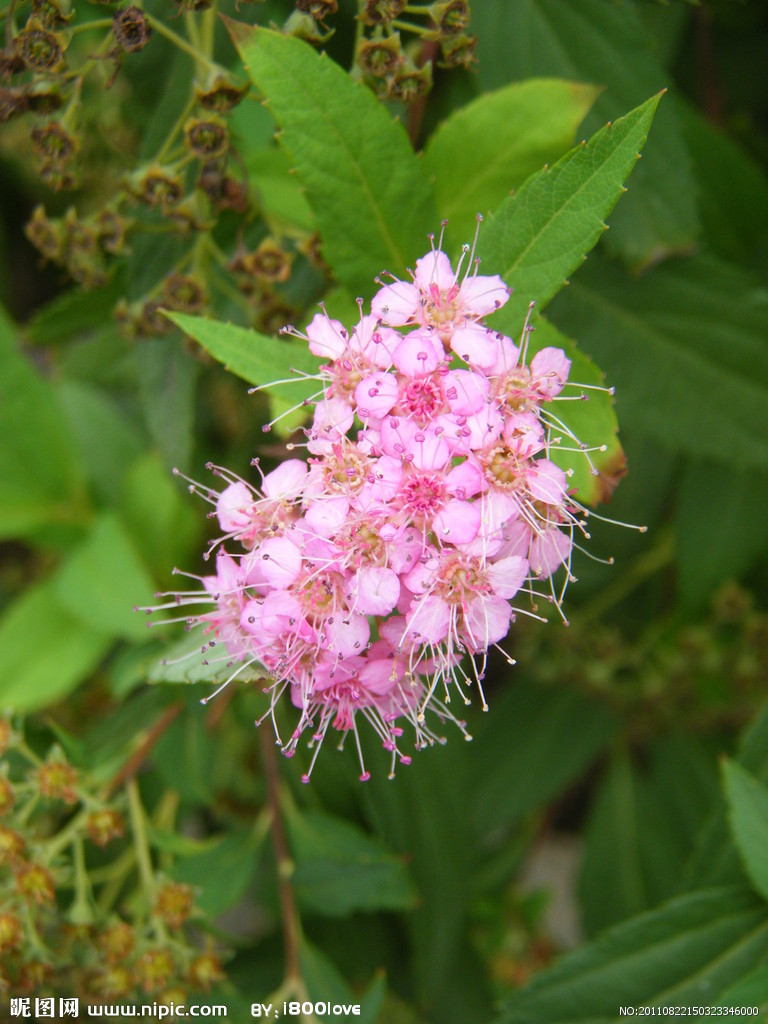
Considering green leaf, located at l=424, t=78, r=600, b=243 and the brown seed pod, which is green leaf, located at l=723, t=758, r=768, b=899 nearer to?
green leaf, located at l=424, t=78, r=600, b=243

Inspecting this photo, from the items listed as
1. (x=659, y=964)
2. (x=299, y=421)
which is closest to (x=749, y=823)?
(x=659, y=964)

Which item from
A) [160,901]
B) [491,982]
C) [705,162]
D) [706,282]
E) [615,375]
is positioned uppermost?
[705,162]

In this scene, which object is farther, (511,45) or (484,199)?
(511,45)

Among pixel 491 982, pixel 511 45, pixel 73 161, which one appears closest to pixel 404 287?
pixel 73 161

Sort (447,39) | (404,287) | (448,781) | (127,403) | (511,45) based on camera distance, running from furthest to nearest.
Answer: (127,403), (448,781), (511,45), (447,39), (404,287)

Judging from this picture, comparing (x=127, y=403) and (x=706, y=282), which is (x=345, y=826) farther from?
(x=127, y=403)

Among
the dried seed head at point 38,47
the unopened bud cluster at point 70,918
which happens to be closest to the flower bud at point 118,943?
the unopened bud cluster at point 70,918

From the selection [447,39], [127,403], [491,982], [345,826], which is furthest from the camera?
[127,403]
